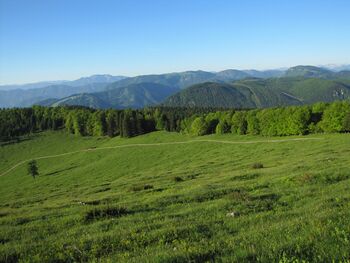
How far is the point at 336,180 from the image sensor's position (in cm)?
2194

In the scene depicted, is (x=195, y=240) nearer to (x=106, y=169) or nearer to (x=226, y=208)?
(x=226, y=208)

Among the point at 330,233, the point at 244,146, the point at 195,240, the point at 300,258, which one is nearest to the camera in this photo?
the point at 300,258

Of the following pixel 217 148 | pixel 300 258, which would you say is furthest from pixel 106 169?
pixel 300 258

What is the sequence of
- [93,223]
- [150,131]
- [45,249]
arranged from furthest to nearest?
[150,131]
[93,223]
[45,249]

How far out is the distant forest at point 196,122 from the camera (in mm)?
94750

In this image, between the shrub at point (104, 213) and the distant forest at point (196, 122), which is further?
the distant forest at point (196, 122)

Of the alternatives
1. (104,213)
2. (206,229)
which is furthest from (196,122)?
(206,229)

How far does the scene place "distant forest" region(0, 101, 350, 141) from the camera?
9475cm

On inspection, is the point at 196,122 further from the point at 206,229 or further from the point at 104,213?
the point at 206,229

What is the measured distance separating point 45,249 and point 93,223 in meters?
3.72

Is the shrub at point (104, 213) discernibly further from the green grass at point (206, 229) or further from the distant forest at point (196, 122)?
the distant forest at point (196, 122)

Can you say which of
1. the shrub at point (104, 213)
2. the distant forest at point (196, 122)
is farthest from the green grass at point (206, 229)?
the distant forest at point (196, 122)

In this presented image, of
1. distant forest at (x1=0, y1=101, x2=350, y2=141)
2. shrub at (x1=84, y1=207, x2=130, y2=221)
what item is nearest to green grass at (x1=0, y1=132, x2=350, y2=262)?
shrub at (x1=84, y1=207, x2=130, y2=221)

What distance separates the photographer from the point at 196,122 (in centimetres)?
12888
